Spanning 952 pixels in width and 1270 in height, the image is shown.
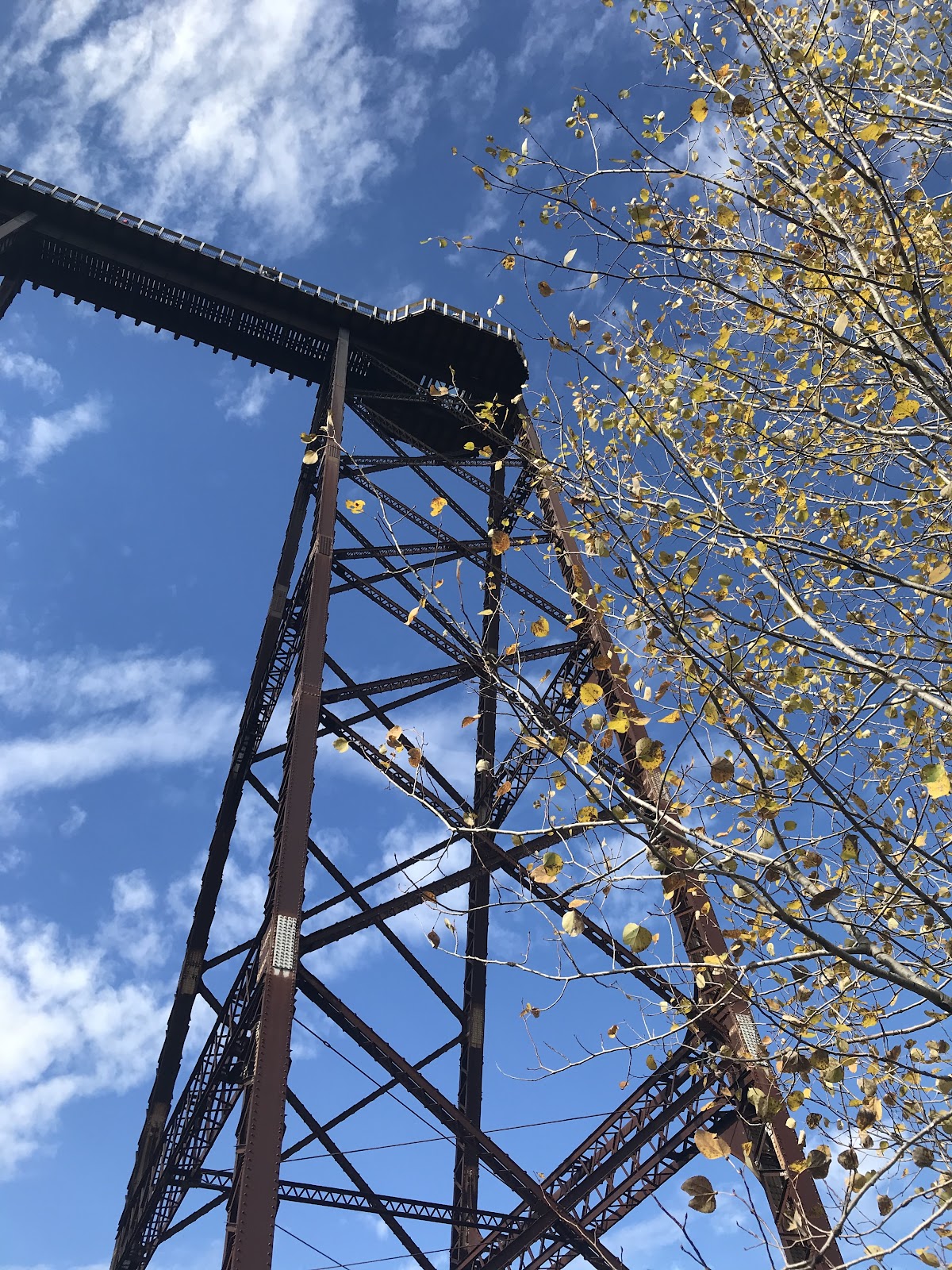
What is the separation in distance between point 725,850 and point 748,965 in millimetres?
433

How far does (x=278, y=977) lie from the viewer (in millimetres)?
7777

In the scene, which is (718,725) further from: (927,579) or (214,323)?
(214,323)

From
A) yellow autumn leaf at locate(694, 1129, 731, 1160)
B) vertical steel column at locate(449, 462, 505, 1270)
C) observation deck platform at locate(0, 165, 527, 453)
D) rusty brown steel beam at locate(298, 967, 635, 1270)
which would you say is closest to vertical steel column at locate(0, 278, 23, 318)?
observation deck platform at locate(0, 165, 527, 453)

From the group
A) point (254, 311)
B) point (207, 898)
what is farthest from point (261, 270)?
point (207, 898)

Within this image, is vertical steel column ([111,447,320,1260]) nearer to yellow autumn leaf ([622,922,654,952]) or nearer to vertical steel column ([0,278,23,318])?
vertical steel column ([0,278,23,318])

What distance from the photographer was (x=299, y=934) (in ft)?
26.8

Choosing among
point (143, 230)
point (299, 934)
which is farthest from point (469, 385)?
point (299, 934)

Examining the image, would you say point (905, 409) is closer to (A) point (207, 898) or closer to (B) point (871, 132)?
(B) point (871, 132)

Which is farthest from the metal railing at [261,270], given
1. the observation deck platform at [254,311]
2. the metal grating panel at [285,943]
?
the metal grating panel at [285,943]

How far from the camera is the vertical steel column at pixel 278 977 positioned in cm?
667

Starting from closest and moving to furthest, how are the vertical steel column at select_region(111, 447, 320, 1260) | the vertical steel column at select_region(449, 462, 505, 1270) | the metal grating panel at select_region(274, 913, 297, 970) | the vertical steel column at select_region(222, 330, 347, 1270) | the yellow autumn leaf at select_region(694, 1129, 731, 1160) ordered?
the yellow autumn leaf at select_region(694, 1129, 731, 1160) → the vertical steel column at select_region(222, 330, 347, 1270) → the metal grating panel at select_region(274, 913, 297, 970) → the vertical steel column at select_region(449, 462, 505, 1270) → the vertical steel column at select_region(111, 447, 320, 1260)

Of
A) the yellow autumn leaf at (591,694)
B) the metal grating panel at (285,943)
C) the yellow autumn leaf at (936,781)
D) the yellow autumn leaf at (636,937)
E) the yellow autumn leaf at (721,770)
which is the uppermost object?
the metal grating panel at (285,943)

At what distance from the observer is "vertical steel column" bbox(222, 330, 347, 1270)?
6668 mm

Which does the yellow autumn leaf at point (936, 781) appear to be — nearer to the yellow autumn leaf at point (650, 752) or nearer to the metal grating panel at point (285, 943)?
the yellow autumn leaf at point (650, 752)
